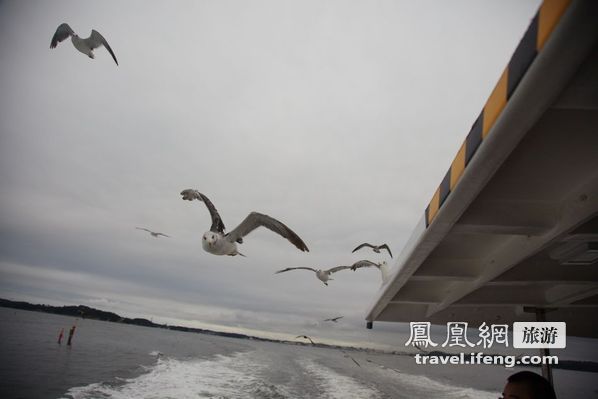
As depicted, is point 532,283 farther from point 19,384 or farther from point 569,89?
point 19,384

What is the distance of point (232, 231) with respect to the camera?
25.5 ft

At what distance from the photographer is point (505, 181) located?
8.66 feet

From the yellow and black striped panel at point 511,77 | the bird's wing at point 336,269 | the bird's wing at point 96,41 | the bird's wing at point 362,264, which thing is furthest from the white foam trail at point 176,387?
the yellow and black striped panel at point 511,77

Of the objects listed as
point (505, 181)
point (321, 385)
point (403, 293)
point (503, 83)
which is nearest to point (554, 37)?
point (503, 83)

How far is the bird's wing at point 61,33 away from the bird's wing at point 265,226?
9056 mm

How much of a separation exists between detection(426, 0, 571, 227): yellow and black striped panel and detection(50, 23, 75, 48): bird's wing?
13.3 meters

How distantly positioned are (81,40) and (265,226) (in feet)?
31.5

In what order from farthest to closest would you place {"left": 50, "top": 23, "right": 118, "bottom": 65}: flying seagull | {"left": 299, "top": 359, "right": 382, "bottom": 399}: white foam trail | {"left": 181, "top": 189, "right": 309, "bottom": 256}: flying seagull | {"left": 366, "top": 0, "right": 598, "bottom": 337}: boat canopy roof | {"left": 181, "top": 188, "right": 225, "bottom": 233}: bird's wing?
1. {"left": 299, "top": 359, "right": 382, "bottom": 399}: white foam trail
2. {"left": 50, "top": 23, "right": 118, "bottom": 65}: flying seagull
3. {"left": 181, "top": 188, "right": 225, "bottom": 233}: bird's wing
4. {"left": 181, "top": 189, "right": 309, "bottom": 256}: flying seagull
5. {"left": 366, "top": 0, "right": 598, "bottom": 337}: boat canopy roof

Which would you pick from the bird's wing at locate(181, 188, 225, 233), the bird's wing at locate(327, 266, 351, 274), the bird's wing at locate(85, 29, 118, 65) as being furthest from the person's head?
the bird's wing at locate(85, 29, 118, 65)

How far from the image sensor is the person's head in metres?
1.92

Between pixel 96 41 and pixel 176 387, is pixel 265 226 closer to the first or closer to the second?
pixel 96 41

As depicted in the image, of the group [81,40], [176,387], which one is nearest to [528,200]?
→ [81,40]

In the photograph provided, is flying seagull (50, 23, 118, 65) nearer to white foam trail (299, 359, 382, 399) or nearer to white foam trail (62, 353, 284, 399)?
white foam trail (62, 353, 284, 399)

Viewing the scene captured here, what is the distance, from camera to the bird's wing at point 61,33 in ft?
36.7
